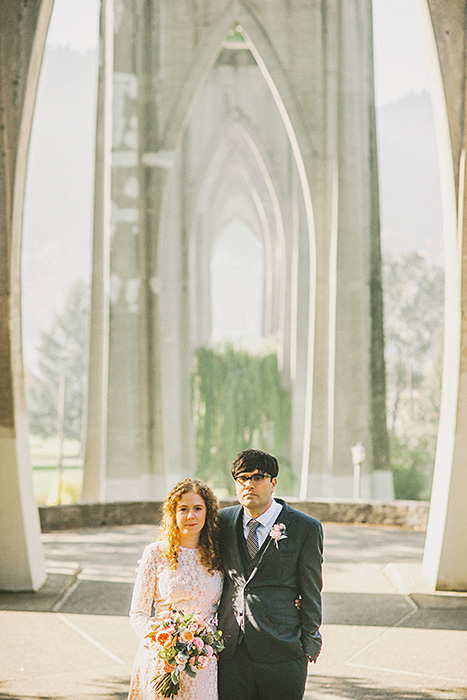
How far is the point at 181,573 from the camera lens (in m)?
3.31

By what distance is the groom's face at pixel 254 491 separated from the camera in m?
3.32

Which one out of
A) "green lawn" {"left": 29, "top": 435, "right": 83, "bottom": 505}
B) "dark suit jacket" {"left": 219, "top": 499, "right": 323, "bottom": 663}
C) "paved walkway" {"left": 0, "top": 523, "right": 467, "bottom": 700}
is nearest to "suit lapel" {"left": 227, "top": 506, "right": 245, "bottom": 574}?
"dark suit jacket" {"left": 219, "top": 499, "right": 323, "bottom": 663}

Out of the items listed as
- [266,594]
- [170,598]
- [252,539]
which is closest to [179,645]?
[170,598]

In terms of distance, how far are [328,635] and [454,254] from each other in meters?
3.47

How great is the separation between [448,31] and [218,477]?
20385 millimetres

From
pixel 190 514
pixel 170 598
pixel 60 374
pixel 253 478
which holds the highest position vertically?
pixel 253 478

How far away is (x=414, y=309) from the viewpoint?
7562 centimetres

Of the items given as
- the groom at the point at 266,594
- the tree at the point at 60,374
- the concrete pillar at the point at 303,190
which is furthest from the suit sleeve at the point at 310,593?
the tree at the point at 60,374

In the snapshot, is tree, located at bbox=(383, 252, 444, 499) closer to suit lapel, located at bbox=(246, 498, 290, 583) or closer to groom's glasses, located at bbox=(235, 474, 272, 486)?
suit lapel, located at bbox=(246, 498, 290, 583)

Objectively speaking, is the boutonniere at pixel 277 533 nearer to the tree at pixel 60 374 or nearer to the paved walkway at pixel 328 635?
the paved walkway at pixel 328 635

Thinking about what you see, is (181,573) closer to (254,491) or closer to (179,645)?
(179,645)

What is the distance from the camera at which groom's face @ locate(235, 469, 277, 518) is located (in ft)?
10.9

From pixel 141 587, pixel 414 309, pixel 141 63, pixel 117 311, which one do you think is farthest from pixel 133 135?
pixel 414 309

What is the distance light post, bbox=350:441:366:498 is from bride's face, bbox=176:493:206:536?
610 inches
